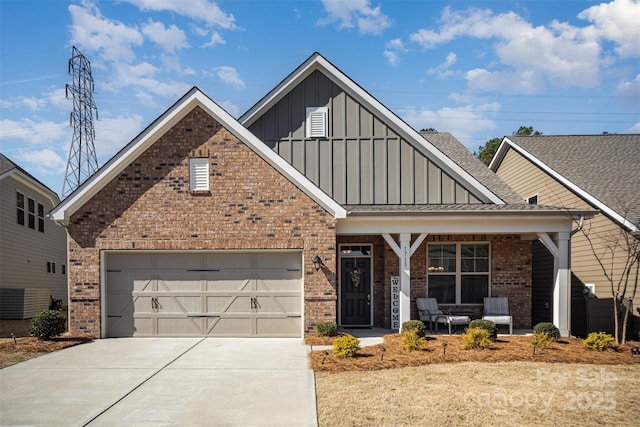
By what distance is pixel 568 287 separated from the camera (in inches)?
512

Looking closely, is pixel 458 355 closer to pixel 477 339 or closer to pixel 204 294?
pixel 477 339

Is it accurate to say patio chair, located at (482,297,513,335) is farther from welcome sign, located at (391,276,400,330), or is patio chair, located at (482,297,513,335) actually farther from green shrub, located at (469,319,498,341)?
welcome sign, located at (391,276,400,330)

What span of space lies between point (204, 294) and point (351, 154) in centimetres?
581

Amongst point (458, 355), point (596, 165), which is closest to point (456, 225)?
point (458, 355)

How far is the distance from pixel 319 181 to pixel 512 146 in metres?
9.21

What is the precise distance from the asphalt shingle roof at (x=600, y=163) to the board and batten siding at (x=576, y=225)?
0.45 m

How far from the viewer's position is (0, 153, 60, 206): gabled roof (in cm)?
1922

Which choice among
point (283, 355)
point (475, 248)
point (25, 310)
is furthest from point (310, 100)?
point (25, 310)

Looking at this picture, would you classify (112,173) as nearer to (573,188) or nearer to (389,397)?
(389,397)

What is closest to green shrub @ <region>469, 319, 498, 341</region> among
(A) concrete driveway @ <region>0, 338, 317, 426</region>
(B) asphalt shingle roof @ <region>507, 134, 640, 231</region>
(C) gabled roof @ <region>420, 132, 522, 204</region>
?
(A) concrete driveway @ <region>0, 338, 317, 426</region>

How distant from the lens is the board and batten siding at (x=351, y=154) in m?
14.9

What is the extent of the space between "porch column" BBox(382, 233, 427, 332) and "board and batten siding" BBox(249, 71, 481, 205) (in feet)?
6.81

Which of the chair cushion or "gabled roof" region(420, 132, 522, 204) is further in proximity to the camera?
"gabled roof" region(420, 132, 522, 204)

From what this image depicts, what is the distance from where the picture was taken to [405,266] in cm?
1297
